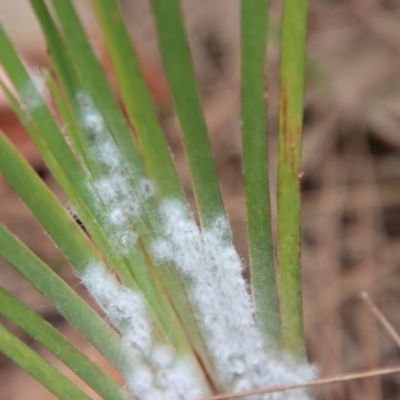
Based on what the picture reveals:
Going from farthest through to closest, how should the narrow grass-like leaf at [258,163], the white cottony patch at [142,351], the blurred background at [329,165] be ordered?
1. the blurred background at [329,165]
2. the white cottony patch at [142,351]
3. the narrow grass-like leaf at [258,163]

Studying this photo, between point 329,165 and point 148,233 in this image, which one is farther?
point 329,165

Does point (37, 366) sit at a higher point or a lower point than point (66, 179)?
lower

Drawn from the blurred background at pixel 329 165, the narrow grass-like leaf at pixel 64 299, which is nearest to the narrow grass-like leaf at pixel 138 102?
the narrow grass-like leaf at pixel 64 299

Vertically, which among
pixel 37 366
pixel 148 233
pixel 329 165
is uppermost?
pixel 329 165

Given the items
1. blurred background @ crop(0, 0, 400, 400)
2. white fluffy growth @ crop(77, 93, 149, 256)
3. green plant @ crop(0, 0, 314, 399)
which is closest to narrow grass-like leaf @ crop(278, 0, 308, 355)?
green plant @ crop(0, 0, 314, 399)

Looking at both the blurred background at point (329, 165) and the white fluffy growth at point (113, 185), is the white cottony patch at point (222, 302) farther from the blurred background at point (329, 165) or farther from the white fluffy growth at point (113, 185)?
the blurred background at point (329, 165)

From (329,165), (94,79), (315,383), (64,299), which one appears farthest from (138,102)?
(329,165)

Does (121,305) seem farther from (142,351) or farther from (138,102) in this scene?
(138,102)
